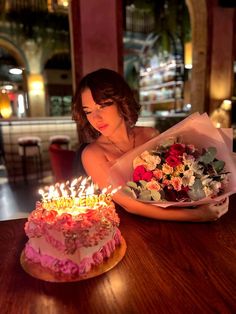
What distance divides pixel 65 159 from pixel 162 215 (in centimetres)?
127

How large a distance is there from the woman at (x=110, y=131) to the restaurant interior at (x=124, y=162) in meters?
0.03

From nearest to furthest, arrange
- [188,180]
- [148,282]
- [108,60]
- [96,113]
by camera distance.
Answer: [148,282] → [188,180] → [96,113] → [108,60]

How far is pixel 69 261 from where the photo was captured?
33.0 inches

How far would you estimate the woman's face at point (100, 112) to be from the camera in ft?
4.78

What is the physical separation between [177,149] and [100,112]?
558 millimetres

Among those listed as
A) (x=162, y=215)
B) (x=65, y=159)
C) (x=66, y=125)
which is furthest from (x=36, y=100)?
(x=162, y=215)

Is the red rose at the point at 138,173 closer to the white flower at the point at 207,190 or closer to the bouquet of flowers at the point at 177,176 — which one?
the bouquet of flowers at the point at 177,176

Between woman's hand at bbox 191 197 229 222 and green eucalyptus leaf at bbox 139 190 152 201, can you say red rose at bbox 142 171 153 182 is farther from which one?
woman's hand at bbox 191 197 229 222

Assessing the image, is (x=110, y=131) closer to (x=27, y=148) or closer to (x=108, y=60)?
(x=108, y=60)

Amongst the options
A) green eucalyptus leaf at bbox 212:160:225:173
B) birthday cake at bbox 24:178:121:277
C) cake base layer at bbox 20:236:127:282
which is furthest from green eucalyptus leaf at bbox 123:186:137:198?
green eucalyptus leaf at bbox 212:160:225:173

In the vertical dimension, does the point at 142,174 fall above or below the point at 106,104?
below

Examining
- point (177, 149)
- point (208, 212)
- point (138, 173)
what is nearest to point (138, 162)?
point (138, 173)

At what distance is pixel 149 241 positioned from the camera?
104 cm

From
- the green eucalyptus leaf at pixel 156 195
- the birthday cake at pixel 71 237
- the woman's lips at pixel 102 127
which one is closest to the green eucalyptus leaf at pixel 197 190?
the green eucalyptus leaf at pixel 156 195
